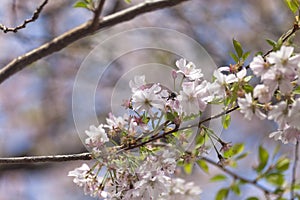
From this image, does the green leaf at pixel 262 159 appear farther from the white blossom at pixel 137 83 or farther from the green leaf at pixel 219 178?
the white blossom at pixel 137 83

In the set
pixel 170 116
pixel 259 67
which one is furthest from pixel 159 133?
pixel 259 67

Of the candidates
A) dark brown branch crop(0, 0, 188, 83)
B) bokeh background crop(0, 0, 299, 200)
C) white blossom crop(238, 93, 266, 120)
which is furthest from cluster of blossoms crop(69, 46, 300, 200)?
bokeh background crop(0, 0, 299, 200)

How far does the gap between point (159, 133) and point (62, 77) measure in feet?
4.55

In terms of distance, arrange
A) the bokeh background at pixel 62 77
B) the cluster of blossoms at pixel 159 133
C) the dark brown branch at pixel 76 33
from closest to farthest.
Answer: the dark brown branch at pixel 76 33, the cluster of blossoms at pixel 159 133, the bokeh background at pixel 62 77

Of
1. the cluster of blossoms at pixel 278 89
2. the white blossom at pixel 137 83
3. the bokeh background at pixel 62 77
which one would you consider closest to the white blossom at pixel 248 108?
the cluster of blossoms at pixel 278 89

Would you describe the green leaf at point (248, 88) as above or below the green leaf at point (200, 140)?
above

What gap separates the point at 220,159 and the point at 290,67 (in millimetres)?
143

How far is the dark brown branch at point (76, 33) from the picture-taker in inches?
12.5

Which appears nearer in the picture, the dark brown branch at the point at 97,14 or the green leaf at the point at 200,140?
the dark brown branch at the point at 97,14

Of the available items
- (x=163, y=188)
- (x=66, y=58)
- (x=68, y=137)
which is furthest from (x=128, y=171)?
(x=66, y=58)

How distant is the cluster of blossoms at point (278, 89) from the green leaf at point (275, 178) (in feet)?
0.21

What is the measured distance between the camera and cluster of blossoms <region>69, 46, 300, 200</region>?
17.6 inches

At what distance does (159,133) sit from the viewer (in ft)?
1.57

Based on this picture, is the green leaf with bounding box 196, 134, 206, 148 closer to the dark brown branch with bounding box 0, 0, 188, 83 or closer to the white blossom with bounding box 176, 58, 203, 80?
the white blossom with bounding box 176, 58, 203, 80
